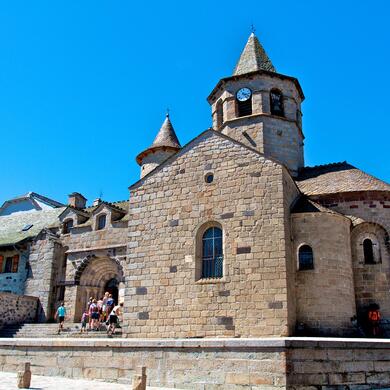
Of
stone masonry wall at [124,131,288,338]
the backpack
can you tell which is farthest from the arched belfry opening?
the backpack

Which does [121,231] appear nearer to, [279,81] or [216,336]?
[216,336]

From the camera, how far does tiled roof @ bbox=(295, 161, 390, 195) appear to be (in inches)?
687

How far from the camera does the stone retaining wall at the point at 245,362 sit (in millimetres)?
8844

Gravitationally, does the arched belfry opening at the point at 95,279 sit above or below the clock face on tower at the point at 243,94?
below

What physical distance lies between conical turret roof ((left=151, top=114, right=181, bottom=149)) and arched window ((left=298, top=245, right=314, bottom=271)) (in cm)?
1299

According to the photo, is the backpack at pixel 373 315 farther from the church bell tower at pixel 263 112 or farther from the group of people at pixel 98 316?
the group of people at pixel 98 316

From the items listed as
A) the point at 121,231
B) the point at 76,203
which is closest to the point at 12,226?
the point at 76,203

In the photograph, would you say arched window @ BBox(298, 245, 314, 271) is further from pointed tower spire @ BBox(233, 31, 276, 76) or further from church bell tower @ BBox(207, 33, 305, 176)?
pointed tower spire @ BBox(233, 31, 276, 76)

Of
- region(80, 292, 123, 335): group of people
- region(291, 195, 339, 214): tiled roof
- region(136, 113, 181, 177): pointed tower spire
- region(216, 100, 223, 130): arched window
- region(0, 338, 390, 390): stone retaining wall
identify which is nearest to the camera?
region(0, 338, 390, 390): stone retaining wall

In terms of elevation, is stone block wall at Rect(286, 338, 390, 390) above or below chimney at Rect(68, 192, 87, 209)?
below

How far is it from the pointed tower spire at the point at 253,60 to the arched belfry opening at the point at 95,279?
38.5 feet

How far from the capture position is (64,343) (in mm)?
11008

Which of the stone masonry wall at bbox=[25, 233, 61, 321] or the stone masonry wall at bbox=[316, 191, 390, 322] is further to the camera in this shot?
the stone masonry wall at bbox=[25, 233, 61, 321]

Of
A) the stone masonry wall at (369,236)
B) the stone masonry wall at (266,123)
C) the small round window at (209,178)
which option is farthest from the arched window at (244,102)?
the small round window at (209,178)
